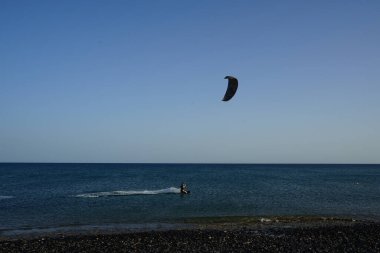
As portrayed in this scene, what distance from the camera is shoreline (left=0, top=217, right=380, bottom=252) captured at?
20.7 meters

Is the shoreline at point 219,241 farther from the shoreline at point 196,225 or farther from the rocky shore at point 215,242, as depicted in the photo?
the shoreline at point 196,225

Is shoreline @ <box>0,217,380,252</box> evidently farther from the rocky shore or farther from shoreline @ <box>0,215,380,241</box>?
shoreline @ <box>0,215,380,241</box>

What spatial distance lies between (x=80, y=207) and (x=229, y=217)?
583 inches

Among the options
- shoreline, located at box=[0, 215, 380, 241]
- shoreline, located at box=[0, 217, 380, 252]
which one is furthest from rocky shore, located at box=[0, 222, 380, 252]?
shoreline, located at box=[0, 215, 380, 241]

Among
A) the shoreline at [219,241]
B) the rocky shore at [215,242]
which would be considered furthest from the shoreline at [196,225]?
the rocky shore at [215,242]

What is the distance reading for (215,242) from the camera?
21969 mm

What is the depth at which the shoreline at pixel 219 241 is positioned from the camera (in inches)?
813

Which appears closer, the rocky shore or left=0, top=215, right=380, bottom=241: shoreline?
the rocky shore

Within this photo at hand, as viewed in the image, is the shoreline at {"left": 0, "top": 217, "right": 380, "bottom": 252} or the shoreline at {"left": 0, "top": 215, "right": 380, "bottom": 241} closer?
the shoreline at {"left": 0, "top": 217, "right": 380, "bottom": 252}

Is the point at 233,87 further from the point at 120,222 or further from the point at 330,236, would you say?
the point at 120,222

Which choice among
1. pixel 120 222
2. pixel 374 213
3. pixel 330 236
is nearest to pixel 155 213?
pixel 120 222

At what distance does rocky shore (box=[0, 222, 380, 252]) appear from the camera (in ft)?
67.6

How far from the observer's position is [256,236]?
23.8m

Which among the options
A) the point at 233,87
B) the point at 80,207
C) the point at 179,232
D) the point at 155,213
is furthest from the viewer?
the point at 80,207
